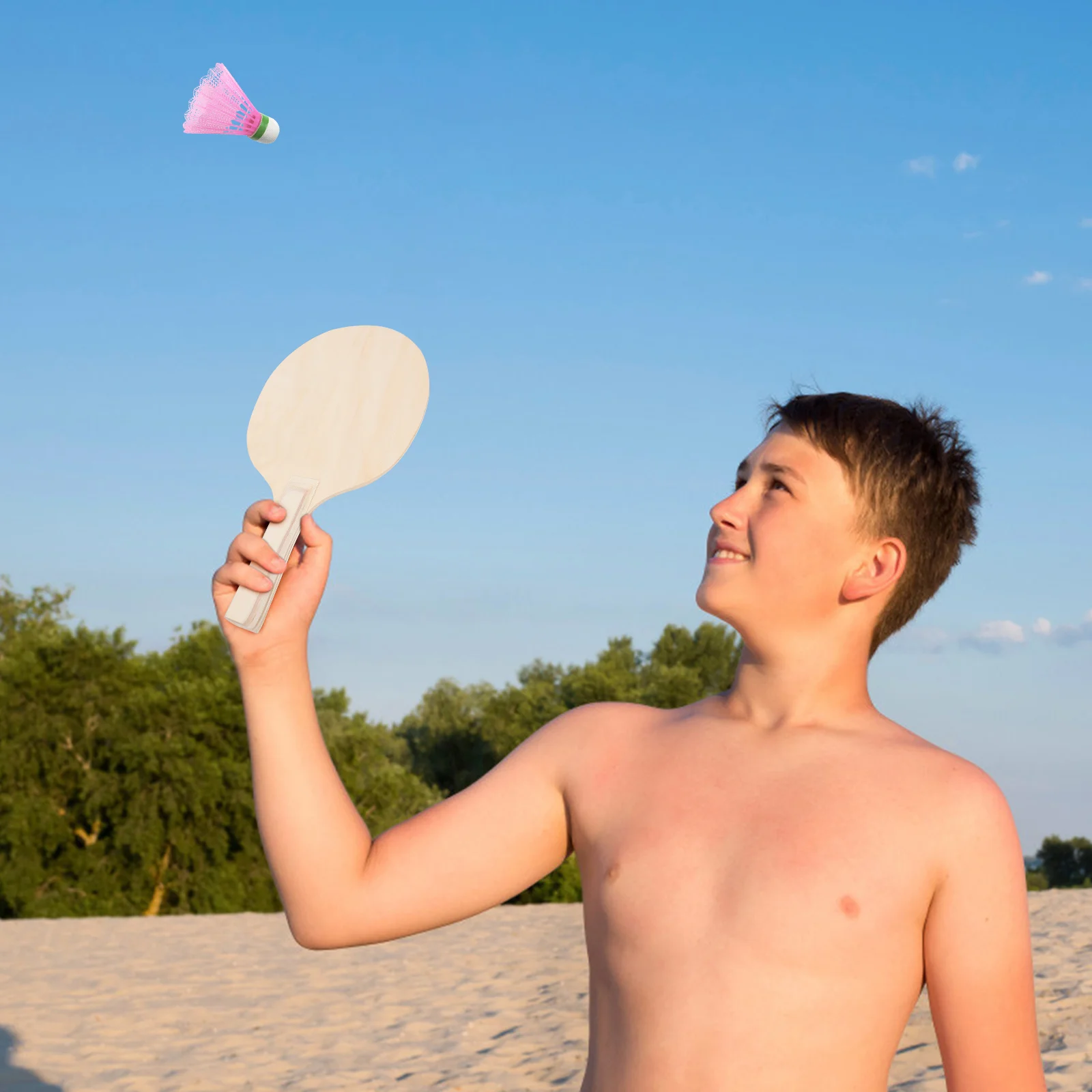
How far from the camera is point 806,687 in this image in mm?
2057

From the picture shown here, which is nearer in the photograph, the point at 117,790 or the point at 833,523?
the point at 833,523

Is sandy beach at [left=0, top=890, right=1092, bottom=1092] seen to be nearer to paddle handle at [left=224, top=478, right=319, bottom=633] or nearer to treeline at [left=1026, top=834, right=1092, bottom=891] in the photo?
paddle handle at [left=224, top=478, right=319, bottom=633]

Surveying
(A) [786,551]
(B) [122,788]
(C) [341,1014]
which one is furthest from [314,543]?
(B) [122,788]

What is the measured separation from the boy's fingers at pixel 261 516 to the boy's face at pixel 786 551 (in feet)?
2.28

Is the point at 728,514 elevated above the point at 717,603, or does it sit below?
above

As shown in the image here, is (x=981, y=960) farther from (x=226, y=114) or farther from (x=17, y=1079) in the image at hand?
(x=17, y=1079)

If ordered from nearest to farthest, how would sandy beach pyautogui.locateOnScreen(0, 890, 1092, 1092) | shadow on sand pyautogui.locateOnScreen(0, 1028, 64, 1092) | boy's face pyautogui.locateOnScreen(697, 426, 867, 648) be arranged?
boy's face pyautogui.locateOnScreen(697, 426, 867, 648) < shadow on sand pyautogui.locateOnScreen(0, 1028, 64, 1092) < sandy beach pyautogui.locateOnScreen(0, 890, 1092, 1092)

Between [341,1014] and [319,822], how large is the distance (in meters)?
8.22

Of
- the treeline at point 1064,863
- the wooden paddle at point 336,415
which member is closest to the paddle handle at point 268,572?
the wooden paddle at point 336,415

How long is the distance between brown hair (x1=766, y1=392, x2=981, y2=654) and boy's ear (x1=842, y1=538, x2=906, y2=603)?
3 centimetres

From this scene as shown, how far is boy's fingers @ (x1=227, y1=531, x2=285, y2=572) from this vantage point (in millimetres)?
1869

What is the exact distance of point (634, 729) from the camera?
216 cm

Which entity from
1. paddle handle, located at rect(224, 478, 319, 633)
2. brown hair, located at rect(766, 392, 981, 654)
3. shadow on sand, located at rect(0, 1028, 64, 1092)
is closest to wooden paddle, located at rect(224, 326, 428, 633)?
paddle handle, located at rect(224, 478, 319, 633)

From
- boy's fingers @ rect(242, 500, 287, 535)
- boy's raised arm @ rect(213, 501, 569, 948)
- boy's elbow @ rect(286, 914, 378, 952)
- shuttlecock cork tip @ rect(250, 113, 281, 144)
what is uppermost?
shuttlecock cork tip @ rect(250, 113, 281, 144)
